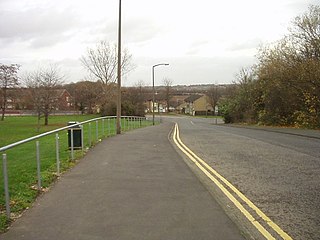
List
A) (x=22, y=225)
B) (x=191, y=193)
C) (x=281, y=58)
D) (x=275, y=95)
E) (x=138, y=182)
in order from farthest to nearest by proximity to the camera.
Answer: (x=275, y=95) → (x=281, y=58) → (x=138, y=182) → (x=191, y=193) → (x=22, y=225)

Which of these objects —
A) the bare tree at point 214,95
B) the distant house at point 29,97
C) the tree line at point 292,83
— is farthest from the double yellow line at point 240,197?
the bare tree at point 214,95

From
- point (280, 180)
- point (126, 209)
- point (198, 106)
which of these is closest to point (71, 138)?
point (126, 209)

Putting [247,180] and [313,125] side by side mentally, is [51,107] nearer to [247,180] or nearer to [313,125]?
[313,125]

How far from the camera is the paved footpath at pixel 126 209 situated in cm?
470

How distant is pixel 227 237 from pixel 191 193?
2283 mm

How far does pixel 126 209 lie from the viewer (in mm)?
5727

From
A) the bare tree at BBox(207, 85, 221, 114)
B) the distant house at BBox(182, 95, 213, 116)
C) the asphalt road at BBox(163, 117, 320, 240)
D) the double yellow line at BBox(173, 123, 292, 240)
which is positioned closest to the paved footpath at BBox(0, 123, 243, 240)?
the double yellow line at BBox(173, 123, 292, 240)

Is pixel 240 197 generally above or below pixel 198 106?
above

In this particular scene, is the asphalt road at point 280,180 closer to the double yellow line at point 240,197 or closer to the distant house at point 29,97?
the double yellow line at point 240,197

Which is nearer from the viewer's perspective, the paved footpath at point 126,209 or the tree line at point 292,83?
the paved footpath at point 126,209

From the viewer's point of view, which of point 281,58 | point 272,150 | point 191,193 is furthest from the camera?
point 281,58

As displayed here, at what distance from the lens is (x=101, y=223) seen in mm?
5078

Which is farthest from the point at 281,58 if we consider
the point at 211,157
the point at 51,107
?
the point at 51,107

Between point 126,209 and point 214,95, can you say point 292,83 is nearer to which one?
point 126,209
